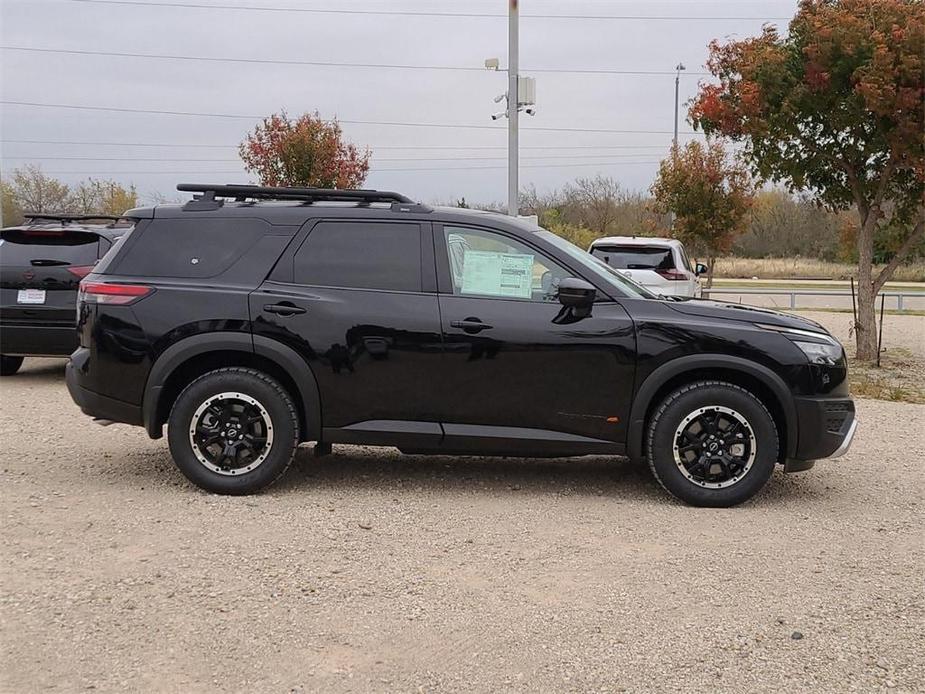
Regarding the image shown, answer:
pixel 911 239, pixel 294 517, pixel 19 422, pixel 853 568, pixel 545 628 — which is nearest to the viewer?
pixel 545 628

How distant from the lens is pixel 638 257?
13.0 m

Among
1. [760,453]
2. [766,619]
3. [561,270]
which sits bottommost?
[766,619]

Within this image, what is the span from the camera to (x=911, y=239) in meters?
12.5

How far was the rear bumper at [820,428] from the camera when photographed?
17.4ft

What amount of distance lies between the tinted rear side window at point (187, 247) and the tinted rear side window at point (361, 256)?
35 cm

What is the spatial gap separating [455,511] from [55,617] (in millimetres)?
2235

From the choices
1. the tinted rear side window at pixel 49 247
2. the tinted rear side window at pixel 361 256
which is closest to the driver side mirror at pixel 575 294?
the tinted rear side window at pixel 361 256

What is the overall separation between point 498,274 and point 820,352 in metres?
1.98

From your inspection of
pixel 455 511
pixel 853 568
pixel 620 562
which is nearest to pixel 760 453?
pixel 853 568

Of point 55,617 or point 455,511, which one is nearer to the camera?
point 55,617

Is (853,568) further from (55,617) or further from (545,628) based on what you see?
(55,617)

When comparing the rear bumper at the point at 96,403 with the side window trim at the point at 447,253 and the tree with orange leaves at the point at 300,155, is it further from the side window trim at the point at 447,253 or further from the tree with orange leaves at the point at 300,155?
the tree with orange leaves at the point at 300,155

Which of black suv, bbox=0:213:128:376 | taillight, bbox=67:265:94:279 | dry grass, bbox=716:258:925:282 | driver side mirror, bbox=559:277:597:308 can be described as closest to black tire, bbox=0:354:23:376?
black suv, bbox=0:213:128:376

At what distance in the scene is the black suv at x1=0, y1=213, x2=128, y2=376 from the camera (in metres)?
9.00
